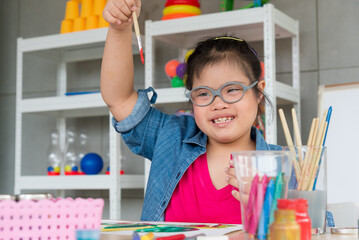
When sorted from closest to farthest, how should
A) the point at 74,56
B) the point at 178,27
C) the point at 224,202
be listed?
→ the point at 224,202, the point at 178,27, the point at 74,56

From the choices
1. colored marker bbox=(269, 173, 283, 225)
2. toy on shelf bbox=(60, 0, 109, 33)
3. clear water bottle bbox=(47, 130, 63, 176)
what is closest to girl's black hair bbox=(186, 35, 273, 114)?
colored marker bbox=(269, 173, 283, 225)

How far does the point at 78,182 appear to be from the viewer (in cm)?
305

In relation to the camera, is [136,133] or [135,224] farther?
[136,133]

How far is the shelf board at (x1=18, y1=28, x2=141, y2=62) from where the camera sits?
121 inches

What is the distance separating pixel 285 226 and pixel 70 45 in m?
2.70

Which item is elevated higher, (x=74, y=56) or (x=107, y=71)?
(x=74, y=56)

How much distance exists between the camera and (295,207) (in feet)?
2.20

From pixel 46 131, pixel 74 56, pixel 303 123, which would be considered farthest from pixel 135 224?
pixel 46 131

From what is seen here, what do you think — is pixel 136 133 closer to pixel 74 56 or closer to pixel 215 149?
pixel 215 149

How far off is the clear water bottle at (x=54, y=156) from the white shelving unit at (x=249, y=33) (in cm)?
92

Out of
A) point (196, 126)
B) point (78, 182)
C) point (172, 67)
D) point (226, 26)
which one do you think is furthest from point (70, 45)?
point (196, 126)

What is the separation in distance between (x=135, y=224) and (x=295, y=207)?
41 cm

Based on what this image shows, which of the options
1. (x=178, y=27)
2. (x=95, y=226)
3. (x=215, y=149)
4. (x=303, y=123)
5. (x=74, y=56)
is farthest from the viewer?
(x=74, y=56)

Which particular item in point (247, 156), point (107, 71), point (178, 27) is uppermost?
point (178, 27)
